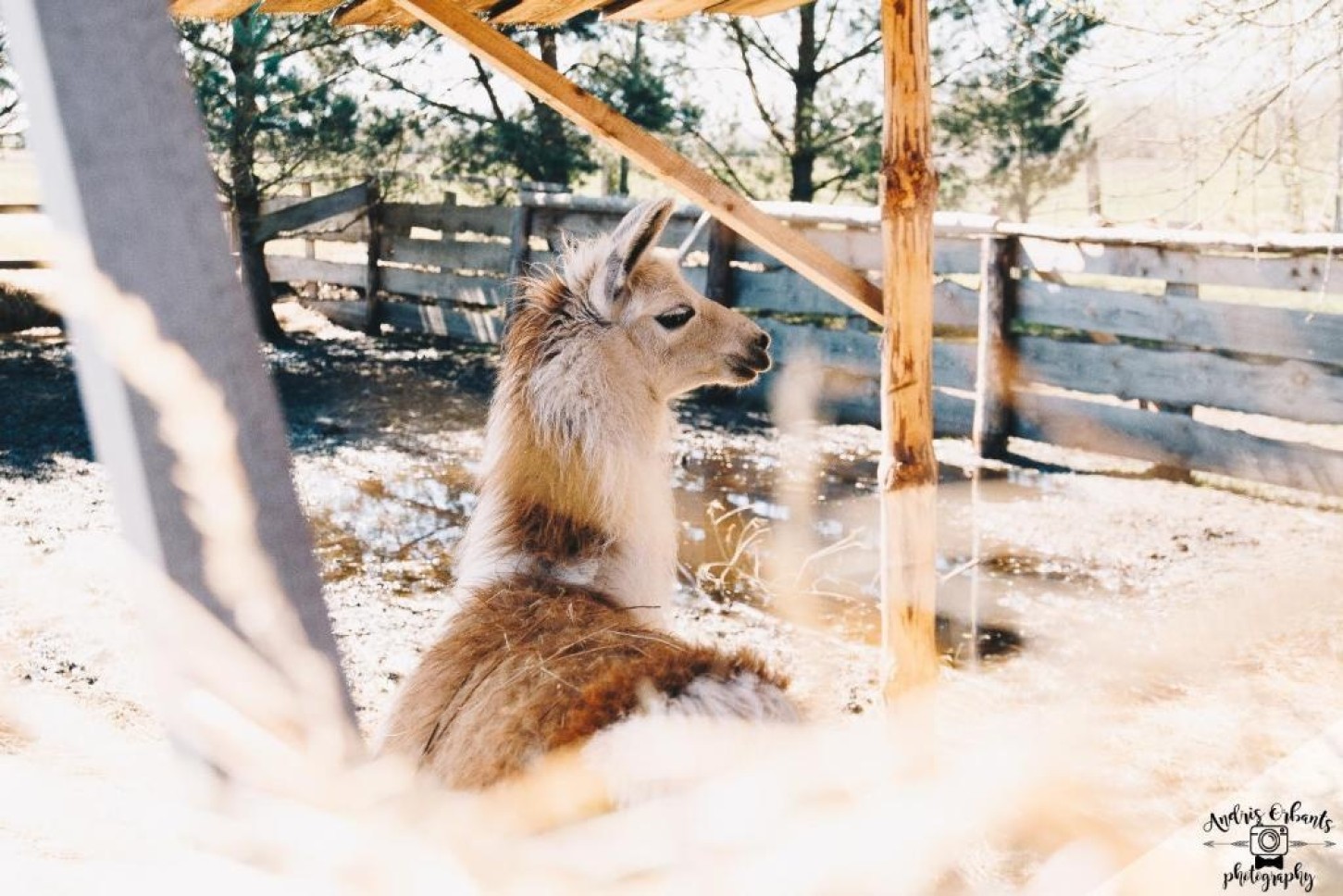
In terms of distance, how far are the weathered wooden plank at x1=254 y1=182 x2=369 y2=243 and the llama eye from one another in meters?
10.8

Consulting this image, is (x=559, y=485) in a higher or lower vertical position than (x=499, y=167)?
lower

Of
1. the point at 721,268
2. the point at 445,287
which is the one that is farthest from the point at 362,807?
the point at 445,287

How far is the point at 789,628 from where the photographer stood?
5.29 metres

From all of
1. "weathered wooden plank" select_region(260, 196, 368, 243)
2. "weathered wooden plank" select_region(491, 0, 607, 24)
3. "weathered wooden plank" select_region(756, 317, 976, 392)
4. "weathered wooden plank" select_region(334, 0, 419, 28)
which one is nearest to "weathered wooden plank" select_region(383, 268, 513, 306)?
"weathered wooden plank" select_region(260, 196, 368, 243)

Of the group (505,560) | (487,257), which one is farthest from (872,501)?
(487,257)

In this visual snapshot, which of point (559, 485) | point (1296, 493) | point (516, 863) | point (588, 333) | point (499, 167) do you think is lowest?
point (1296, 493)

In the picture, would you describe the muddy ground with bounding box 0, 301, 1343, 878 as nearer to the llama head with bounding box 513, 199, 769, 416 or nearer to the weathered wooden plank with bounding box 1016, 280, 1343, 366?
the weathered wooden plank with bounding box 1016, 280, 1343, 366

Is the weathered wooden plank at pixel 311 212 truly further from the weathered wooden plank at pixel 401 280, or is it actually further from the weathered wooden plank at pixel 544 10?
the weathered wooden plank at pixel 544 10

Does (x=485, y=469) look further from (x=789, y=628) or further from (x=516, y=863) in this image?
(x=789, y=628)

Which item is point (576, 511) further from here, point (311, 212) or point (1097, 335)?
point (311, 212)

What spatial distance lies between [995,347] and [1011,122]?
231 inches

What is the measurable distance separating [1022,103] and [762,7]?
10879 mm

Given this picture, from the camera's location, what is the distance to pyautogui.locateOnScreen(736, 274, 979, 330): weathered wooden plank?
9398 millimetres

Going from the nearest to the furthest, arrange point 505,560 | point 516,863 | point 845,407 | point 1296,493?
1. point 516,863
2. point 505,560
3. point 1296,493
4. point 845,407
